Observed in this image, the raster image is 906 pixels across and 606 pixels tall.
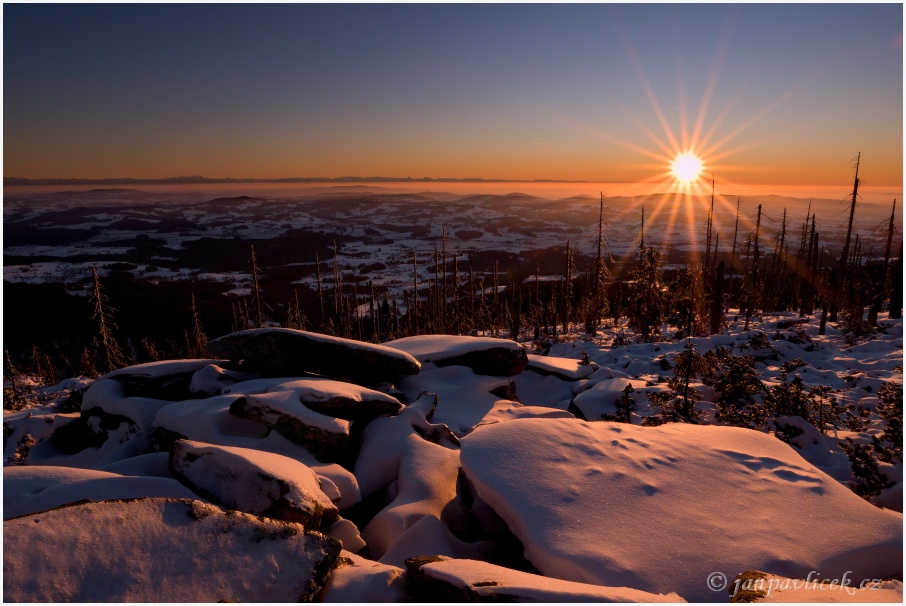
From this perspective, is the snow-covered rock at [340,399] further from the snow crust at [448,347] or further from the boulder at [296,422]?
the snow crust at [448,347]

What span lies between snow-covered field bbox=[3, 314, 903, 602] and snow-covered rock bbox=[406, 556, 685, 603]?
0.02 meters

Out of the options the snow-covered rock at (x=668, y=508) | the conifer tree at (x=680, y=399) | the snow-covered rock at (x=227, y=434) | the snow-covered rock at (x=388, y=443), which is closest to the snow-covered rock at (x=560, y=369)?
the conifer tree at (x=680, y=399)

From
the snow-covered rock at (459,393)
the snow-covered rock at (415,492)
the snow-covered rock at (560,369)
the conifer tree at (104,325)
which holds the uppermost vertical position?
the snow-covered rock at (415,492)

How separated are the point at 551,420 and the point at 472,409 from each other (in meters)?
3.06

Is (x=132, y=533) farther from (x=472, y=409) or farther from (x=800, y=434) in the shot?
(x=800, y=434)

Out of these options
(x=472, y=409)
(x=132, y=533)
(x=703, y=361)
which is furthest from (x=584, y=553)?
(x=703, y=361)

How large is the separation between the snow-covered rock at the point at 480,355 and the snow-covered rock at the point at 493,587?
25.4 ft

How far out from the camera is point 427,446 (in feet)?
26.7

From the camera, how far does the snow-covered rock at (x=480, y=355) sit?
12.5m

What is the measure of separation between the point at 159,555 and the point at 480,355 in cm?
909

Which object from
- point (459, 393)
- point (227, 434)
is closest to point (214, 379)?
point (227, 434)

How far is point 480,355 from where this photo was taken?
1265 cm

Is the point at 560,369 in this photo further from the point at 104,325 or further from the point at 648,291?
the point at 104,325

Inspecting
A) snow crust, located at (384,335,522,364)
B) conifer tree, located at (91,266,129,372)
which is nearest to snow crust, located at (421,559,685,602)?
snow crust, located at (384,335,522,364)
